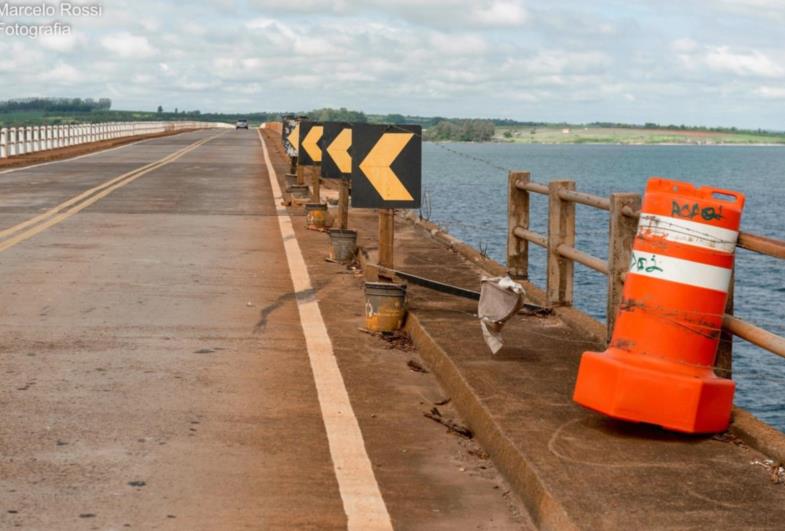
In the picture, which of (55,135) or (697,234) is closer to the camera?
(697,234)

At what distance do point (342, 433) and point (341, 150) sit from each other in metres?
8.90

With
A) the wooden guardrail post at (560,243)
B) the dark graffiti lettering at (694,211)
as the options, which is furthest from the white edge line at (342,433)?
the dark graffiti lettering at (694,211)

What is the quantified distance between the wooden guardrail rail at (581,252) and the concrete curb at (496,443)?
3.96 ft

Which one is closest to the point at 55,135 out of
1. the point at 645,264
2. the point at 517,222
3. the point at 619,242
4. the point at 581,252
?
the point at 517,222

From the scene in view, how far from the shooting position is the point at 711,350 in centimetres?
644

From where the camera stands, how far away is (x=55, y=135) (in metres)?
53.3

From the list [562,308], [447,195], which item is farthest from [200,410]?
[447,195]

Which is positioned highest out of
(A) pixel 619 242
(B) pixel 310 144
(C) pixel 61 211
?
(B) pixel 310 144

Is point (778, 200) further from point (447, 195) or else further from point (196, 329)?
point (196, 329)

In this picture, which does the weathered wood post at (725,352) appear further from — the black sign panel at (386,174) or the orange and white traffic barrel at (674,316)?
the black sign panel at (386,174)

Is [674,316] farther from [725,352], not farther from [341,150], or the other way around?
[341,150]

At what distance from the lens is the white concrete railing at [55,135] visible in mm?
42656

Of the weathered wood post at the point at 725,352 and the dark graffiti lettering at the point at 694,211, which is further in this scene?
the weathered wood post at the point at 725,352

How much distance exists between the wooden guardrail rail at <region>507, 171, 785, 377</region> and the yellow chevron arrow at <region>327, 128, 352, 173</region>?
3622 millimetres
